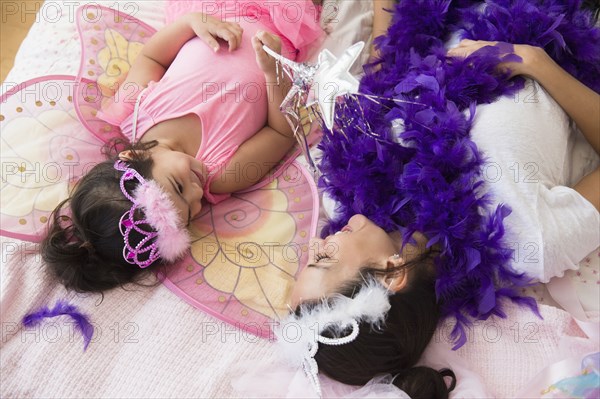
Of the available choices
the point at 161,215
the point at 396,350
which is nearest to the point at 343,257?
the point at 396,350

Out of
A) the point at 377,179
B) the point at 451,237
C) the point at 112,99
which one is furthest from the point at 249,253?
the point at 112,99

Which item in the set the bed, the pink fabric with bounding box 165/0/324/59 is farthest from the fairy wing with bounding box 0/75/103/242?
the pink fabric with bounding box 165/0/324/59

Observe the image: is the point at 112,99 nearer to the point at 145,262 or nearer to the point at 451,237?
the point at 145,262

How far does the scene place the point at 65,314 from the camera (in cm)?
118

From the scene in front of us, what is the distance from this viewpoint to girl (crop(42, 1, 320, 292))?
1204 millimetres

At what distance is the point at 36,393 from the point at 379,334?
0.80 meters

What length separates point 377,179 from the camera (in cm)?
121

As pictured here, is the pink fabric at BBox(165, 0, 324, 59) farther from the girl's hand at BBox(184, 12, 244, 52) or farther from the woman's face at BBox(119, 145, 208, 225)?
the woman's face at BBox(119, 145, 208, 225)

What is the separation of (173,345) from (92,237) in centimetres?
34

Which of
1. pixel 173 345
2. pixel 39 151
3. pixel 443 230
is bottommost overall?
pixel 173 345

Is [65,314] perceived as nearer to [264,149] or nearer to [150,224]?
[150,224]

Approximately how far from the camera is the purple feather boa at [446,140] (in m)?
1.07

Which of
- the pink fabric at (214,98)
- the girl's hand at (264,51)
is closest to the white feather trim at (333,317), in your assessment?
the pink fabric at (214,98)

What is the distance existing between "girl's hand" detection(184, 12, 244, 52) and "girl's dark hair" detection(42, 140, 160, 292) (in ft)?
1.49
